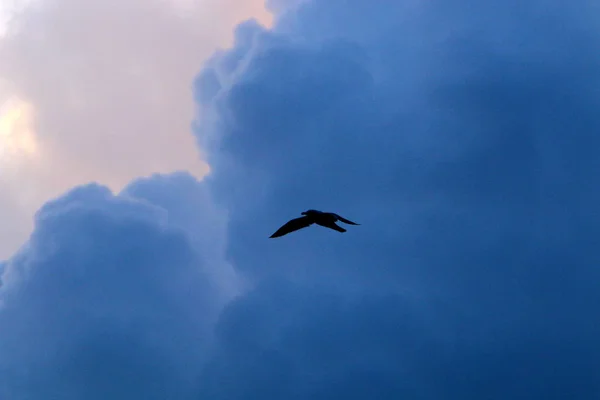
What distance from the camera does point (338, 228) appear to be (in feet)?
160

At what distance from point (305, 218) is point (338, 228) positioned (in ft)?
14.7

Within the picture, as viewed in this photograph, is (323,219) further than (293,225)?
No

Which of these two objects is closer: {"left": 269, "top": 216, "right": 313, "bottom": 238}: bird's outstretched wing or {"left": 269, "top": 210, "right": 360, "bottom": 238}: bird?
{"left": 269, "top": 210, "right": 360, "bottom": 238}: bird

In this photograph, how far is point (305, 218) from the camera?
52.0 meters

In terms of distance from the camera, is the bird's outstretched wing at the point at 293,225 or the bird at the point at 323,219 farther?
the bird's outstretched wing at the point at 293,225

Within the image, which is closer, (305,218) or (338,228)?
(338,228)
